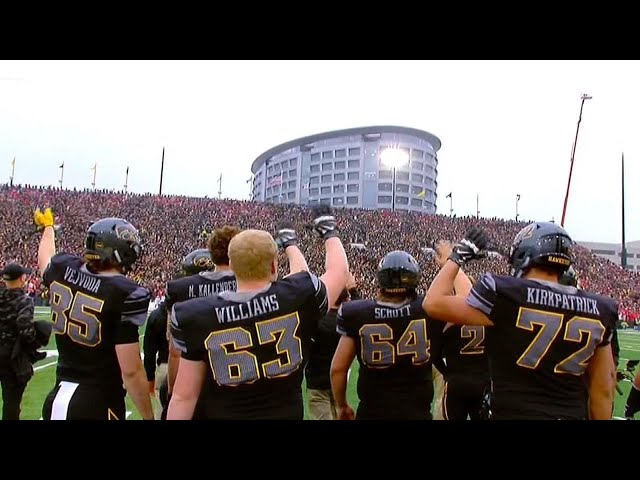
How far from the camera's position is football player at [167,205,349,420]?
236cm

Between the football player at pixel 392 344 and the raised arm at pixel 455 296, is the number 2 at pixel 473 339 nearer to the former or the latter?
the football player at pixel 392 344

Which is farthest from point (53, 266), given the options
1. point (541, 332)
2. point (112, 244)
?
point (541, 332)

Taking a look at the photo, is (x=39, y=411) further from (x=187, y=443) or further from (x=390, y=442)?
(x=390, y=442)

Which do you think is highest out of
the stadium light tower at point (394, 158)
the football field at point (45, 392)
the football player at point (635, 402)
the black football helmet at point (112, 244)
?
the stadium light tower at point (394, 158)

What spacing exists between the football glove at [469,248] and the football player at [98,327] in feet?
5.31

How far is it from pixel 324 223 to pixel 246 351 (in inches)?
39.1

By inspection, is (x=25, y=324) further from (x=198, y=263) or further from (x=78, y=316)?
(x=78, y=316)

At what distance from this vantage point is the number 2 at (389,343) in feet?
10.3

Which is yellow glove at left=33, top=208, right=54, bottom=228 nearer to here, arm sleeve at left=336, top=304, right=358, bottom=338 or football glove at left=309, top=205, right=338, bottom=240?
football glove at left=309, top=205, right=338, bottom=240

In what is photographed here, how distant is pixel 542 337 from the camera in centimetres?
248

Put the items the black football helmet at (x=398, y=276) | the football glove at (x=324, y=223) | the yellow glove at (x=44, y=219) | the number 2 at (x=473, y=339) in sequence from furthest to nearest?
the number 2 at (x=473, y=339) → the yellow glove at (x=44, y=219) → the black football helmet at (x=398, y=276) → the football glove at (x=324, y=223)

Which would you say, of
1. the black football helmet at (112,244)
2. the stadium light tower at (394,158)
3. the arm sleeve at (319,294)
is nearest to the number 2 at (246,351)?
the arm sleeve at (319,294)
